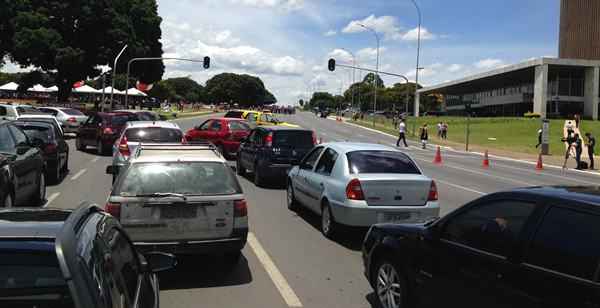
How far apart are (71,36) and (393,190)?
5648 centimetres

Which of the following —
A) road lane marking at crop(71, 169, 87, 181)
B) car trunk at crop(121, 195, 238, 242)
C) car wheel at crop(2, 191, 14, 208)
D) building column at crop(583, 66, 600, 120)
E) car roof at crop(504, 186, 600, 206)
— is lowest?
road lane marking at crop(71, 169, 87, 181)

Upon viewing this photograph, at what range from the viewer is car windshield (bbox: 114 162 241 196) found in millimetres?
7102

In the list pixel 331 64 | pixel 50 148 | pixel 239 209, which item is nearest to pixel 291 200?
pixel 239 209

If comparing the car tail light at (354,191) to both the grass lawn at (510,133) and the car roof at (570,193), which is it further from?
the grass lawn at (510,133)

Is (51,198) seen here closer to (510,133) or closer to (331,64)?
(331,64)

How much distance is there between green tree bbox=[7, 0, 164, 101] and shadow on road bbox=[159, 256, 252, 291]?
52413 mm

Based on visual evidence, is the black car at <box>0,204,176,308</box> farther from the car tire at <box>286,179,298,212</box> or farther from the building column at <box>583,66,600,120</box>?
the building column at <box>583,66,600,120</box>

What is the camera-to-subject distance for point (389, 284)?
5797mm

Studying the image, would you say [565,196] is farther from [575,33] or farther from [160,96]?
[160,96]

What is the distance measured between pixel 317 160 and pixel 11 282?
8376 millimetres

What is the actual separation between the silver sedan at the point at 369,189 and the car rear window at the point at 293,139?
5730 mm

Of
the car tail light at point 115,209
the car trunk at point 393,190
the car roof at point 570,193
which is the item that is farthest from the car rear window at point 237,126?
the car roof at point 570,193

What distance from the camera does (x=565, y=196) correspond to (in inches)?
167

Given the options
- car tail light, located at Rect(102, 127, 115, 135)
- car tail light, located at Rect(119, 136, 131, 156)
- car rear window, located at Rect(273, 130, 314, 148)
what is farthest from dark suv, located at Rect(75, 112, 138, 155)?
car rear window, located at Rect(273, 130, 314, 148)
